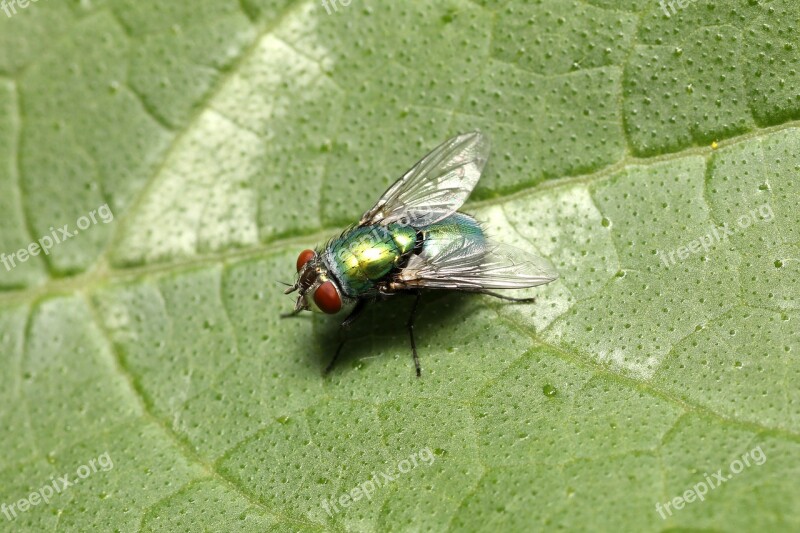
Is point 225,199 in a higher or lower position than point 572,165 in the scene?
higher

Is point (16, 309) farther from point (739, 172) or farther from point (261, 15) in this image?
point (739, 172)

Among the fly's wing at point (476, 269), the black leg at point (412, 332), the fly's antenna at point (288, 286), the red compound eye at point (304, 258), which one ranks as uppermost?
the red compound eye at point (304, 258)

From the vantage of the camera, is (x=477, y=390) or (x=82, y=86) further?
(x=82, y=86)

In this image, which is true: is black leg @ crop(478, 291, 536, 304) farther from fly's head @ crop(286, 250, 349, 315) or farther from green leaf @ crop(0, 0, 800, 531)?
fly's head @ crop(286, 250, 349, 315)

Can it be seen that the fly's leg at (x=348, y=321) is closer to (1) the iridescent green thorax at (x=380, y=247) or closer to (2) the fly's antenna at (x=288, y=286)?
(1) the iridescent green thorax at (x=380, y=247)

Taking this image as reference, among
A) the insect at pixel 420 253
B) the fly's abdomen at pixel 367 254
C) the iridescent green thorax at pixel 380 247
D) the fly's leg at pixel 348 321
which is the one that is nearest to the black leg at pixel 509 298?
the insect at pixel 420 253

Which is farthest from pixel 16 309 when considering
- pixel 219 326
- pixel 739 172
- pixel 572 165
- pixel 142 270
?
pixel 739 172
